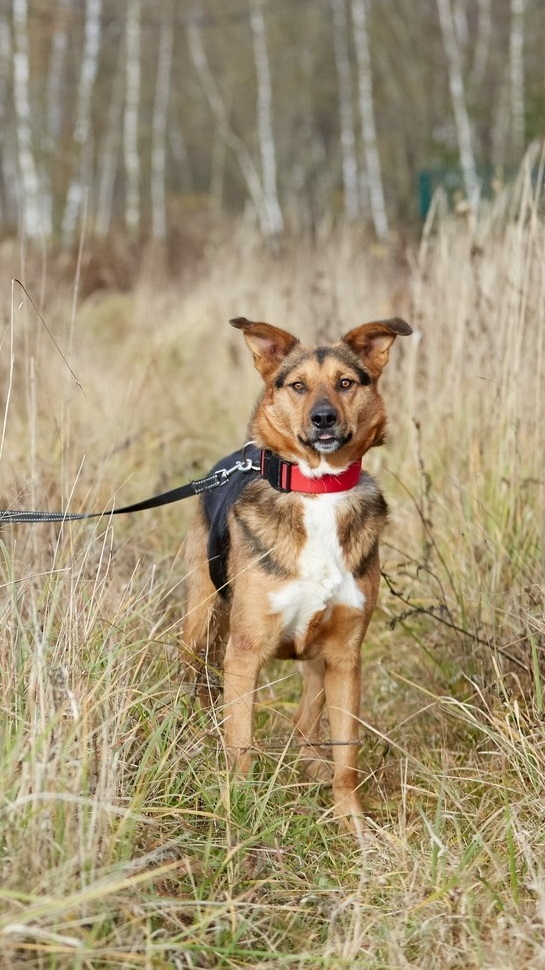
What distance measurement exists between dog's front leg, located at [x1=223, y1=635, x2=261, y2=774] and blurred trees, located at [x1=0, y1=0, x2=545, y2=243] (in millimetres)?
14448

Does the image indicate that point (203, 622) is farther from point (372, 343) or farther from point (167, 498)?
point (372, 343)

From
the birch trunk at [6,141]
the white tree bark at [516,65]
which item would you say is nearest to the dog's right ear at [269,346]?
the birch trunk at [6,141]

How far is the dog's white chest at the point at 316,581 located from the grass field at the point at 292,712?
1.25ft

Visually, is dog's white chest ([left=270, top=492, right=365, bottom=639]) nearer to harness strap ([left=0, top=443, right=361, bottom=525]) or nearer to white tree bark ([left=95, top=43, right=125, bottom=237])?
harness strap ([left=0, top=443, right=361, bottom=525])

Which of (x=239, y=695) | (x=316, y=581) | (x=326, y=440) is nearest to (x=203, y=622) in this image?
(x=239, y=695)

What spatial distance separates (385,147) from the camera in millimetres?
28375

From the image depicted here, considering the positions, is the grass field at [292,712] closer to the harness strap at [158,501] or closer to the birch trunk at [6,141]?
the harness strap at [158,501]

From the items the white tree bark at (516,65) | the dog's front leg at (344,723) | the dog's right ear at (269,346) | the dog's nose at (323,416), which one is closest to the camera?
the dog's nose at (323,416)

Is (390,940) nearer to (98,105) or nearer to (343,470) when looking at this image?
(343,470)

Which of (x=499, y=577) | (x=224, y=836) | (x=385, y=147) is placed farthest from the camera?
(x=385, y=147)

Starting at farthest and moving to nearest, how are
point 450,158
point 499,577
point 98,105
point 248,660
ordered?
point 98,105 < point 450,158 < point 499,577 < point 248,660

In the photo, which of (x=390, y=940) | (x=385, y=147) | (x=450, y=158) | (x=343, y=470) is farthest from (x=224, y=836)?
(x=385, y=147)

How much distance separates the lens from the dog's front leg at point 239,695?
3512 millimetres

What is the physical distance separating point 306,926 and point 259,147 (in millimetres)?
32359
